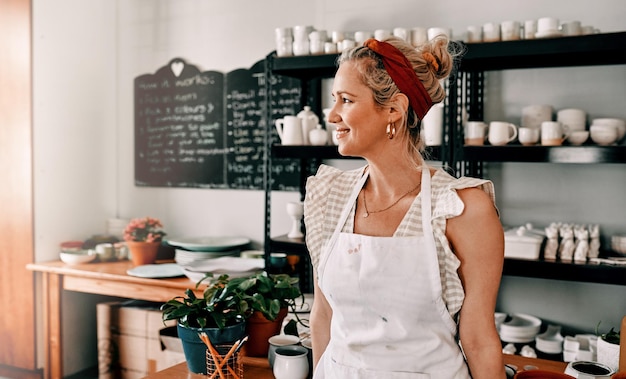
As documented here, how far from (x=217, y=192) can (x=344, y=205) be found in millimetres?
2310

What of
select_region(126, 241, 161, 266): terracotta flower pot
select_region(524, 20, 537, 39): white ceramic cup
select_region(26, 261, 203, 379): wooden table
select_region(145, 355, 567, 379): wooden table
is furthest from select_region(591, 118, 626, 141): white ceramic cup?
select_region(126, 241, 161, 266): terracotta flower pot

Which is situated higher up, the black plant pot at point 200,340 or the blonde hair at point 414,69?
the blonde hair at point 414,69

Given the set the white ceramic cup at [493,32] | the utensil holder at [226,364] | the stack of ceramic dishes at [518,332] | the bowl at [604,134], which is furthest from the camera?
the stack of ceramic dishes at [518,332]

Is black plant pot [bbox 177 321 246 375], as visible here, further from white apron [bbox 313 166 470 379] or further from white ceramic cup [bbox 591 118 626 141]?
white ceramic cup [bbox 591 118 626 141]

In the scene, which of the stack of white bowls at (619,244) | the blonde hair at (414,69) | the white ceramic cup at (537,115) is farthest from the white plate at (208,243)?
the blonde hair at (414,69)

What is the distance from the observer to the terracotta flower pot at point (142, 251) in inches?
141

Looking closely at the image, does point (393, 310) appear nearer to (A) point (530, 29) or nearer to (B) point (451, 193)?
(B) point (451, 193)

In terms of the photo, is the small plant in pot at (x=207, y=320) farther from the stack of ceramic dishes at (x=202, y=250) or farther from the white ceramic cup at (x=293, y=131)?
the stack of ceramic dishes at (x=202, y=250)

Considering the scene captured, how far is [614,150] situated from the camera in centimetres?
235

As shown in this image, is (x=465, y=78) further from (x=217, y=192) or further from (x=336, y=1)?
Answer: (x=217, y=192)

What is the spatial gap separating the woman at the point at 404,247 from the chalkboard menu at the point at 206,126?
199cm

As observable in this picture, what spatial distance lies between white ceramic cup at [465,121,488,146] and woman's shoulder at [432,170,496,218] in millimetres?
1247

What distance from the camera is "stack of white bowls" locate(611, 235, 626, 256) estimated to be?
255cm

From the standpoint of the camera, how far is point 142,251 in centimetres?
359
